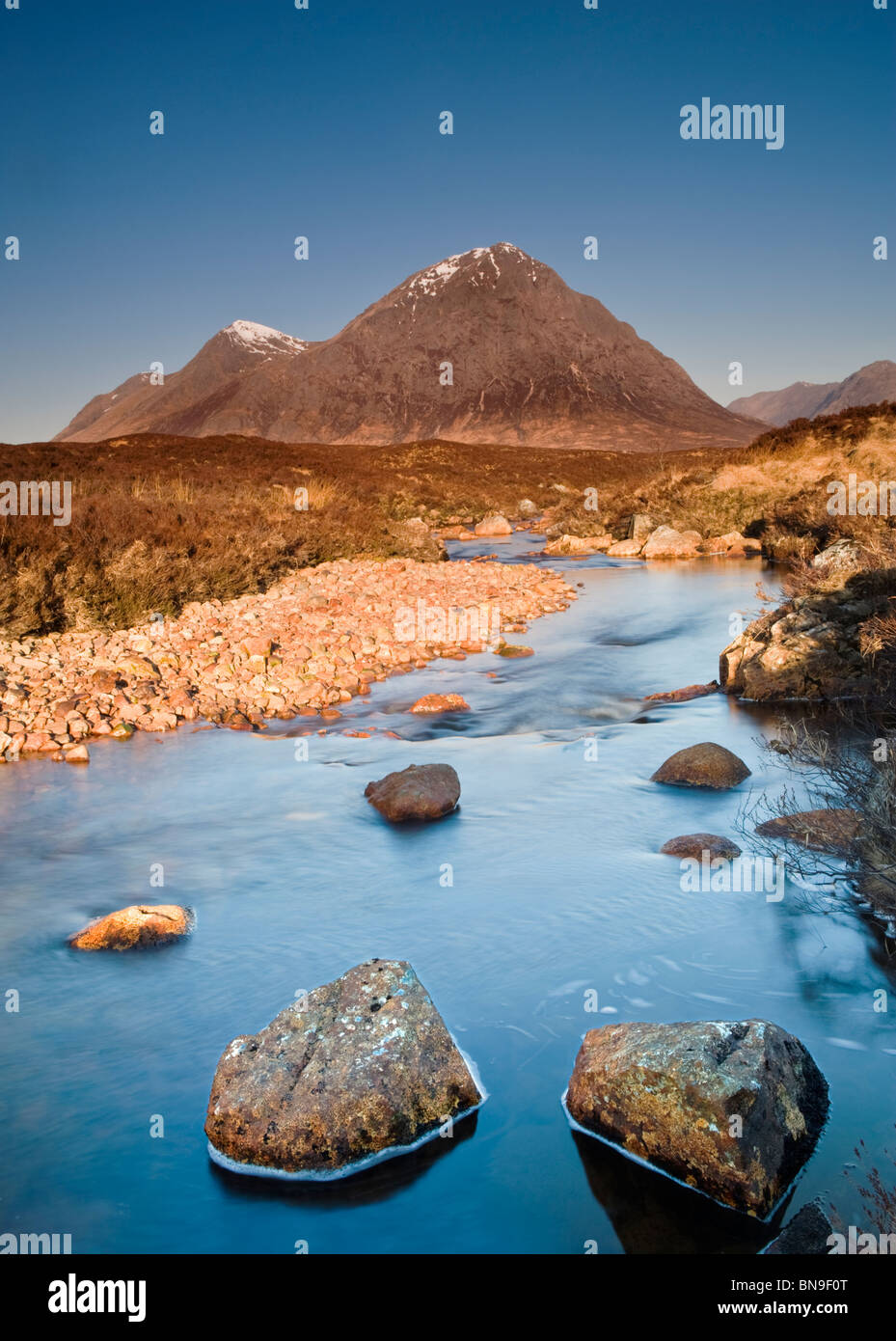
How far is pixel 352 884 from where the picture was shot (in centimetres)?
675

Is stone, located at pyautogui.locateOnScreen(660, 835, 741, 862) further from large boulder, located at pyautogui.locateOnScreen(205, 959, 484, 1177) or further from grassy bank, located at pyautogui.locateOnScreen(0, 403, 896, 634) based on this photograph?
grassy bank, located at pyautogui.locateOnScreen(0, 403, 896, 634)

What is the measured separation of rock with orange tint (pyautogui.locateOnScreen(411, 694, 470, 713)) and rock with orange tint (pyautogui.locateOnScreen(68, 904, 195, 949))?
5.54m

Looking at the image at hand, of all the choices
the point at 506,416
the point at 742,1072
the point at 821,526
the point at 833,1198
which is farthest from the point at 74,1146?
the point at 506,416

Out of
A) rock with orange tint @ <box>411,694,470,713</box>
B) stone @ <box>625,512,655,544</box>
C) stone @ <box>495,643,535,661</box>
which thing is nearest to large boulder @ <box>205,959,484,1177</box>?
rock with orange tint @ <box>411,694,470,713</box>

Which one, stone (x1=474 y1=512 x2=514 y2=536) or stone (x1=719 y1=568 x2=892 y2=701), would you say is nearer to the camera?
stone (x1=719 y1=568 x2=892 y2=701)

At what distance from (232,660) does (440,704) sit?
9.17ft

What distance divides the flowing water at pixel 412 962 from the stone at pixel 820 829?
44 cm

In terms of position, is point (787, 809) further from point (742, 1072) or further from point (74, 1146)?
point (74, 1146)

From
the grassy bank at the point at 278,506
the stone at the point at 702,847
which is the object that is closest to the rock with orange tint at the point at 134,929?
the stone at the point at 702,847

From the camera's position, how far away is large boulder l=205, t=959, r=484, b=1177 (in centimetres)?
380

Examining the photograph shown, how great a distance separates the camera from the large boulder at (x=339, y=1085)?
380 centimetres

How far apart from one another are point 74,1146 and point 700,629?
14.2 meters

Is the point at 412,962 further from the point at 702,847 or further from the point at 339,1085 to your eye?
the point at 702,847
